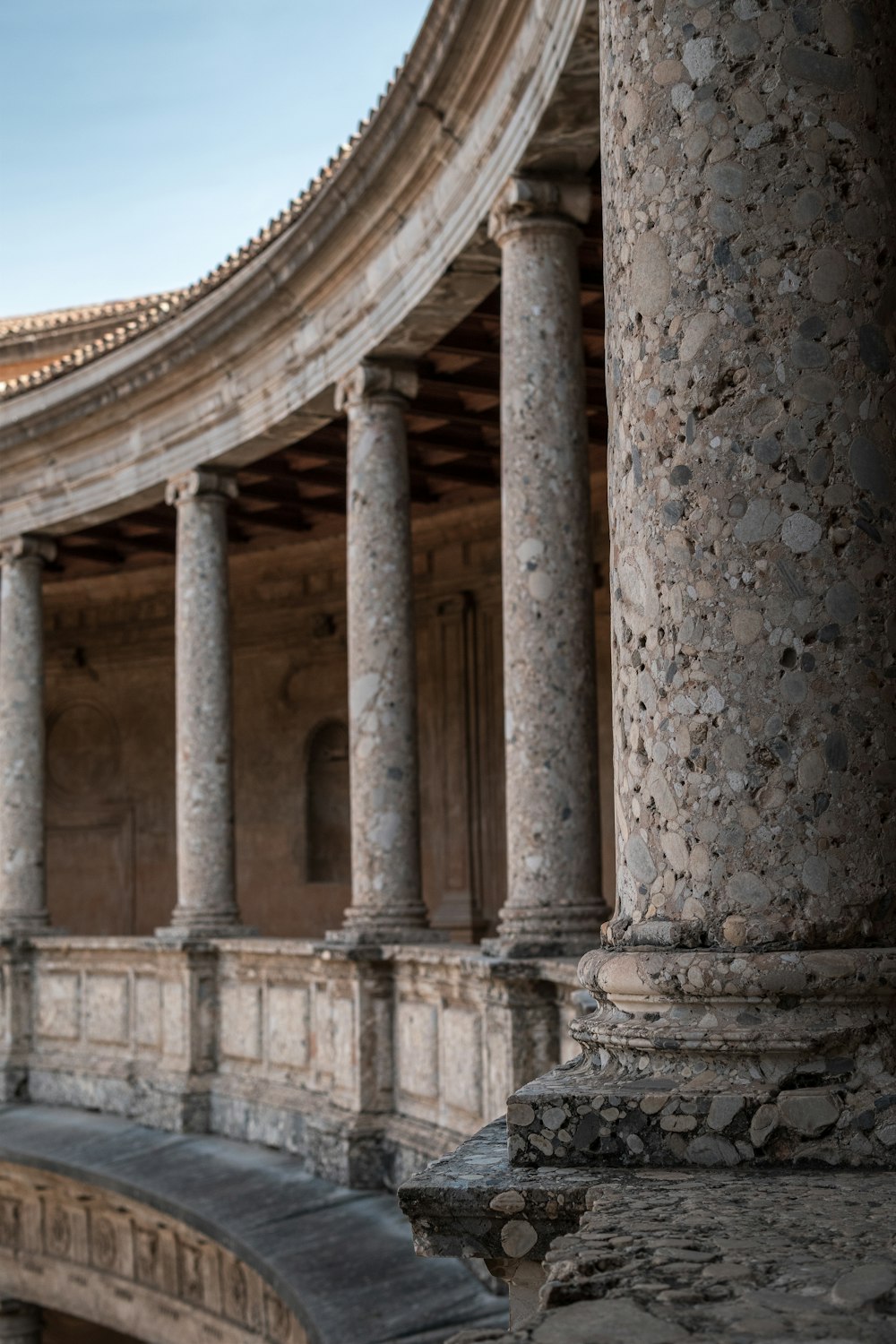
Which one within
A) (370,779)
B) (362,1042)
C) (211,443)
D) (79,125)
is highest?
(79,125)

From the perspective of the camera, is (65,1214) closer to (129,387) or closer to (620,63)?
(129,387)

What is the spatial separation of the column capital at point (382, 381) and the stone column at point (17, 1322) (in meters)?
9.62

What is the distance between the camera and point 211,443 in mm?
16844

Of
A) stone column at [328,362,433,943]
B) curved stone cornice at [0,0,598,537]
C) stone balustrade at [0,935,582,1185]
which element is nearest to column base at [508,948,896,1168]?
stone balustrade at [0,935,582,1185]

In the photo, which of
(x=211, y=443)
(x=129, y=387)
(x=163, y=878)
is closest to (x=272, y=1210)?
(x=211, y=443)

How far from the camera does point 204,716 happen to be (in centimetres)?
1647

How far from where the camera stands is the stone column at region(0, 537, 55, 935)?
18688 mm

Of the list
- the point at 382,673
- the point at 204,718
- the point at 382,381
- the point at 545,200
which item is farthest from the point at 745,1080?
the point at 204,718

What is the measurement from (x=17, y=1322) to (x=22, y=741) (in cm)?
638

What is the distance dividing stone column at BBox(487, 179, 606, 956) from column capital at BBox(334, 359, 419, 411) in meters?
3.12

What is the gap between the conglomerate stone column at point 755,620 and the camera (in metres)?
3.96

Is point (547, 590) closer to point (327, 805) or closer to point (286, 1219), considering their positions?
point (286, 1219)

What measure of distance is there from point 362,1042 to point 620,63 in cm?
982

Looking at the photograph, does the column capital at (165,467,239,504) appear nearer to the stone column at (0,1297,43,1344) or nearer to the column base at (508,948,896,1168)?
the stone column at (0,1297,43,1344)
